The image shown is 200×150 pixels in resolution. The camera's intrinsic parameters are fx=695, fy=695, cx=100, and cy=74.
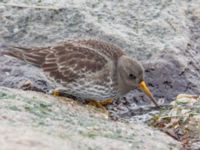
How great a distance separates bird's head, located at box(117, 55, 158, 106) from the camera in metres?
8.99

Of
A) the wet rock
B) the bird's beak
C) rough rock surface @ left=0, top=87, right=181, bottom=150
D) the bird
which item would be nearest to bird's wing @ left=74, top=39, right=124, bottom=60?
the bird

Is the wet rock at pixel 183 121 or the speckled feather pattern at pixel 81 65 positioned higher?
the speckled feather pattern at pixel 81 65

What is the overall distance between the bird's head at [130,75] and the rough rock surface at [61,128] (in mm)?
684

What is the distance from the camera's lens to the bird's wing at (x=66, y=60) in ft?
29.1

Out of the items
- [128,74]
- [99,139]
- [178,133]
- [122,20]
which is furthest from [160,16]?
[99,139]

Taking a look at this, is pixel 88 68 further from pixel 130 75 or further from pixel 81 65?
pixel 130 75

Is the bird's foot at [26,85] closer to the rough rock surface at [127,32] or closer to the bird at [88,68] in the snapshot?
the rough rock surface at [127,32]

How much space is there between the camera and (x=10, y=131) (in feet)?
20.1

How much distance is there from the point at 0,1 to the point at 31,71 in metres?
1.69

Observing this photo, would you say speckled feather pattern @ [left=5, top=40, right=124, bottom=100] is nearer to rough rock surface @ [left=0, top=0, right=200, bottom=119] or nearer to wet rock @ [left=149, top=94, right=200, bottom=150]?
rough rock surface @ [left=0, top=0, right=200, bottom=119]

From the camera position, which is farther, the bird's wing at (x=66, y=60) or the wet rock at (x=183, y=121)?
the bird's wing at (x=66, y=60)

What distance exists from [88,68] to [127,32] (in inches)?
67.2

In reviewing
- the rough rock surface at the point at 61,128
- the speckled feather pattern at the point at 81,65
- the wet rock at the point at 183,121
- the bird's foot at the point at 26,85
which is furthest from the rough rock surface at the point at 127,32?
the rough rock surface at the point at 61,128

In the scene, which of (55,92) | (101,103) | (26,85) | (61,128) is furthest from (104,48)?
(61,128)
